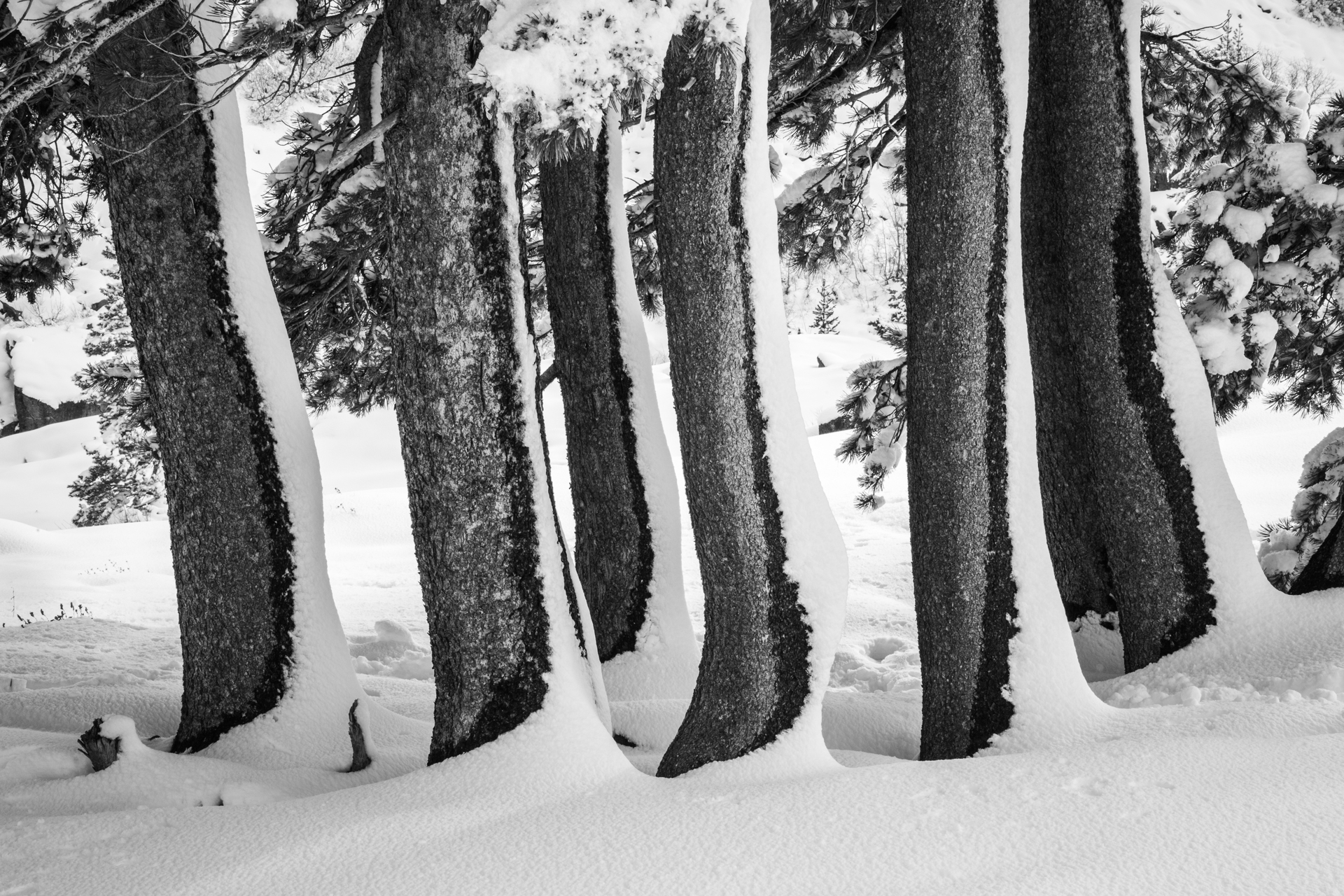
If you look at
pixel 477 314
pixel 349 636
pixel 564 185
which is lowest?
pixel 349 636

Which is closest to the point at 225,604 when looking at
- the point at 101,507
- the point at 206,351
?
the point at 206,351

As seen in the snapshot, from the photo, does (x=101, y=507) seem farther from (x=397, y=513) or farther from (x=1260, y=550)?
(x=1260, y=550)

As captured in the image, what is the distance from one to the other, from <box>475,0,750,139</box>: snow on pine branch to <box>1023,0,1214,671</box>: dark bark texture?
7.24ft

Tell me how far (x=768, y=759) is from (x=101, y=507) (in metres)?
15.3

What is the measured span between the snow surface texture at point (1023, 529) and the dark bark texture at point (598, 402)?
1.64m

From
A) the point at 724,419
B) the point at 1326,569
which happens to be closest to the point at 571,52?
the point at 724,419

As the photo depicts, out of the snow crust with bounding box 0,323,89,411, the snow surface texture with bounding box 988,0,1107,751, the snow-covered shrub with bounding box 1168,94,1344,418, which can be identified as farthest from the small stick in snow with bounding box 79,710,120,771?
the snow crust with bounding box 0,323,89,411

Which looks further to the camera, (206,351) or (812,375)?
(812,375)

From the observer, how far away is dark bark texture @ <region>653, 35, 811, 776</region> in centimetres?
288

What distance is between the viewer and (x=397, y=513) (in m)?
12.5

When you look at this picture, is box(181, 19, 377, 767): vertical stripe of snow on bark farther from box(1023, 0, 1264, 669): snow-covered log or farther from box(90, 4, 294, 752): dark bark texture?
box(1023, 0, 1264, 669): snow-covered log

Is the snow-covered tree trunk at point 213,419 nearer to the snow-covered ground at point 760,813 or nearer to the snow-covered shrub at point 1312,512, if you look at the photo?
the snow-covered ground at point 760,813

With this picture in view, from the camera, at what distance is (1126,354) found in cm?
393

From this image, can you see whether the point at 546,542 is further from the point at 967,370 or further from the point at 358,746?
the point at 967,370
